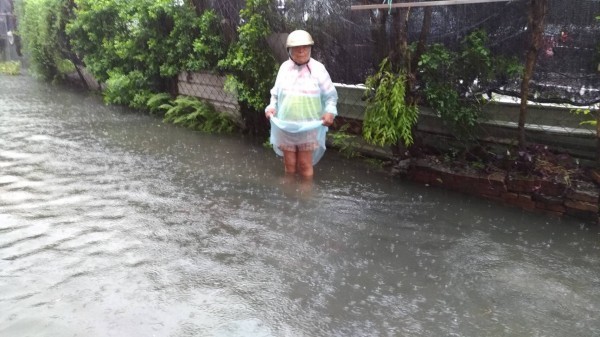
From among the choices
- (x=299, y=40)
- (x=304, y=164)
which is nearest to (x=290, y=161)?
(x=304, y=164)

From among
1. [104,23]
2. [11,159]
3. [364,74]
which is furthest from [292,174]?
[104,23]

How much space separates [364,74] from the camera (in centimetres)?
670

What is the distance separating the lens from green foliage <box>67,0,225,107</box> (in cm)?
861

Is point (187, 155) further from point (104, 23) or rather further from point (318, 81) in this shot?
point (104, 23)

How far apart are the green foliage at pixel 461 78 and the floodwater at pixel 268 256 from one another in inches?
36.0

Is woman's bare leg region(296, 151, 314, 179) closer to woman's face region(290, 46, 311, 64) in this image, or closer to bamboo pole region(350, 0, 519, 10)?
woman's face region(290, 46, 311, 64)

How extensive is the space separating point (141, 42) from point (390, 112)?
6.06 m

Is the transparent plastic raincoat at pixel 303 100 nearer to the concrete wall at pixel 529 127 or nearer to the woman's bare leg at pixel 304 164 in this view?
the woman's bare leg at pixel 304 164

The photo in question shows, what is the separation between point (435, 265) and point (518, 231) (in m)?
1.24

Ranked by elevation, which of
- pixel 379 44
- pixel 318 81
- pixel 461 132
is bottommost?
pixel 461 132

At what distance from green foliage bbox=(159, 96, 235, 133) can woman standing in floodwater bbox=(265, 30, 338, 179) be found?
3.10 meters

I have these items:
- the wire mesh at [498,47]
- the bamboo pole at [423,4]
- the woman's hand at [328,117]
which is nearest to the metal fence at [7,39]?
the wire mesh at [498,47]

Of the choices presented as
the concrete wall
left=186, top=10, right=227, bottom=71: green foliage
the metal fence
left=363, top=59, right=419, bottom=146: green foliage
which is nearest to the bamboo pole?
left=363, top=59, right=419, bottom=146: green foliage

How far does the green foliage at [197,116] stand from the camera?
879cm
